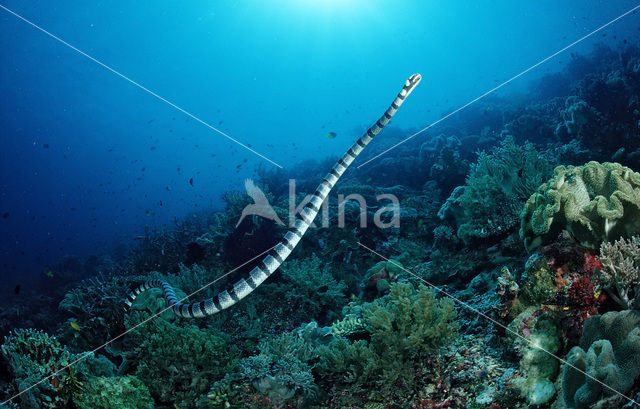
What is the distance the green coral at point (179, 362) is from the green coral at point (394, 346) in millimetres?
1337

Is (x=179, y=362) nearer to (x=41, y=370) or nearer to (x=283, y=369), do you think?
(x=41, y=370)

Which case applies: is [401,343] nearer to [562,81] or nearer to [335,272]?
[335,272]

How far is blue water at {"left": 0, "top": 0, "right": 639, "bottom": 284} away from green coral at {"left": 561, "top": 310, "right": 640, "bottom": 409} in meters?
48.4

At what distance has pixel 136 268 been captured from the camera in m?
8.89

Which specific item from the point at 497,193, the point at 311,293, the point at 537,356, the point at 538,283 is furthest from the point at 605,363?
the point at 311,293

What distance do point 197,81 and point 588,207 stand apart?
297 ft

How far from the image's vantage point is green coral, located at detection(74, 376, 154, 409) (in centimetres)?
→ 306

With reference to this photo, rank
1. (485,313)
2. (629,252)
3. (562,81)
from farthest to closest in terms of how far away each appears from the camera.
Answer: (562,81), (485,313), (629,252)

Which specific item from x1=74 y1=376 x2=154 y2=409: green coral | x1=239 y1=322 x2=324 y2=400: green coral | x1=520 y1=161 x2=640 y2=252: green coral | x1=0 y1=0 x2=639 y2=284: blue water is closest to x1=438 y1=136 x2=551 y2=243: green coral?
x1=520 y1=161 x2=640 y2=252: green coral

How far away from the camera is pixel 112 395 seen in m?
3.11

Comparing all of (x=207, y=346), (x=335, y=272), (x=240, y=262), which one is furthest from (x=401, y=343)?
(x=240, y=262)

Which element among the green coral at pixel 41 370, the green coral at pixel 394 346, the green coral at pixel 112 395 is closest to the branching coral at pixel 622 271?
the green coral at pixel 394 346

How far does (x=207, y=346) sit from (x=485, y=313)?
298 centimetres

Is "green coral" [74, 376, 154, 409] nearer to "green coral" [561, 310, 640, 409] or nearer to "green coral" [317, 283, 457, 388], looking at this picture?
"green coral" [317, 283, 457, 388]
